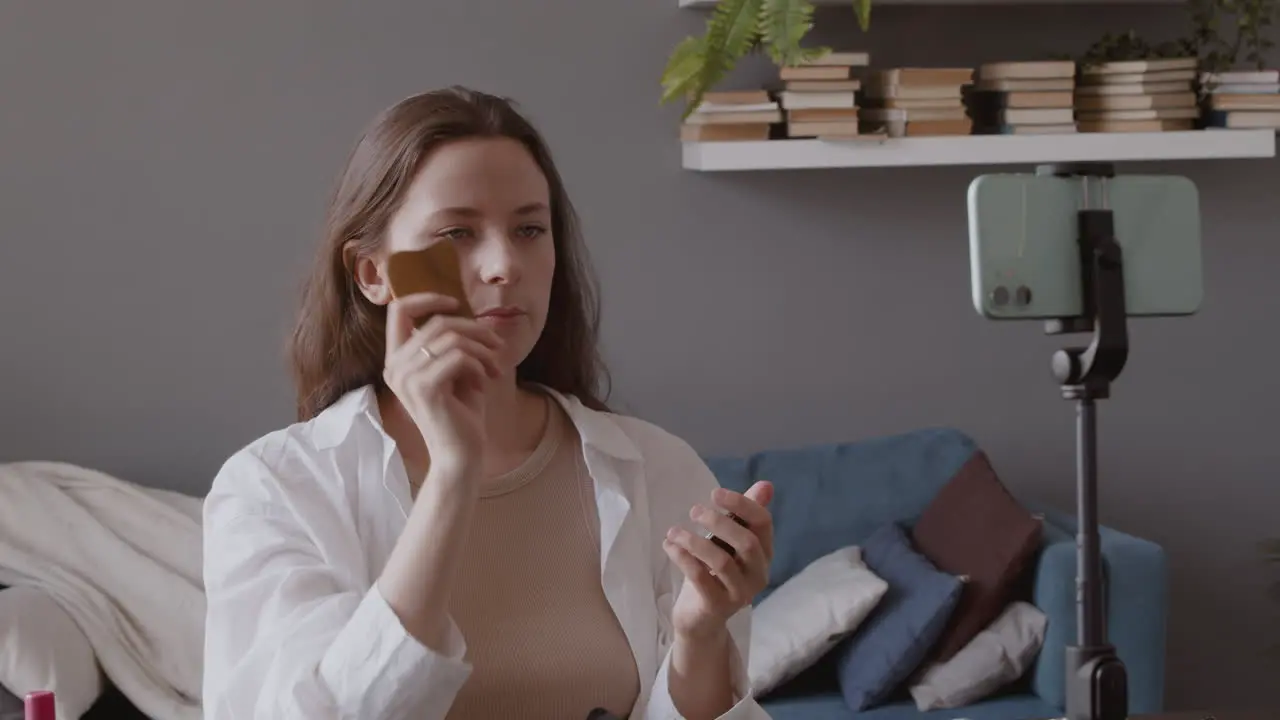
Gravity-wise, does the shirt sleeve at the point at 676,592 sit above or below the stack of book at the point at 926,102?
below

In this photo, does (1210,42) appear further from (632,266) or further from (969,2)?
(632,266)

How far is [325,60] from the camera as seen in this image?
11.6 ft

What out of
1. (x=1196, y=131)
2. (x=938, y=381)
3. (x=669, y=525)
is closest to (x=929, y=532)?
(x=938, y=381)

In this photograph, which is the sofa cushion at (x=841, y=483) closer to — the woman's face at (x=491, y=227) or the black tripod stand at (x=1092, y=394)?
the woman's face at (x=491, y=227)

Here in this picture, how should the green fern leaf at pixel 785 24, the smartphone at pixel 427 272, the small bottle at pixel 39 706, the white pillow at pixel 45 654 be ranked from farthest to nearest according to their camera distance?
the white pillow at pixel 45 654, the smartphone at pixel 427 272, the small bottle at pixel 39 706, the green fern leaf at pixel 785 24

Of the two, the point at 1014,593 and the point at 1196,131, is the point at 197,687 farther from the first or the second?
the point at 1196,131

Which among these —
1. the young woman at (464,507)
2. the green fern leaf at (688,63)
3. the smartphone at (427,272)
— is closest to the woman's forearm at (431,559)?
the young woman at (464,507)

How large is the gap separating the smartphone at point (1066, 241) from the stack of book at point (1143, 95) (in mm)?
2333

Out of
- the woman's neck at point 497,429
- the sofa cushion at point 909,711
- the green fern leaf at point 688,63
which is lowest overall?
the sofa cushion at point 909,711

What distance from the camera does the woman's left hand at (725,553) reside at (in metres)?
1.40

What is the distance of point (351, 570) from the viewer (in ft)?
4.92

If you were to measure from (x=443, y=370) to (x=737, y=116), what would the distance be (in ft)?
7.22

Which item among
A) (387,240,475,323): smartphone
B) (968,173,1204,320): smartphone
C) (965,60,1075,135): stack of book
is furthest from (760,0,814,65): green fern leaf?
(965,60,1075,135): stack of book

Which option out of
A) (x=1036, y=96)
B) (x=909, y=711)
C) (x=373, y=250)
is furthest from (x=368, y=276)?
(x=1036, y=96)
